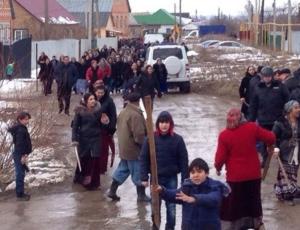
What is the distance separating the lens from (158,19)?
144 m

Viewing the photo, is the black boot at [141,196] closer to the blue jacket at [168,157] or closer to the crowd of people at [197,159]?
the crowd of people at [197,159]

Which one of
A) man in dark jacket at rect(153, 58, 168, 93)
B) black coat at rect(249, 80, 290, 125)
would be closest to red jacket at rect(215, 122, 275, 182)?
black coat at rect(249, 80, 290, 125)

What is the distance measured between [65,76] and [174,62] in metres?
9.08

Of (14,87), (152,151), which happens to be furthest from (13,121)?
(152,151)

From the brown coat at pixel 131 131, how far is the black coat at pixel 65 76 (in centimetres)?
1096

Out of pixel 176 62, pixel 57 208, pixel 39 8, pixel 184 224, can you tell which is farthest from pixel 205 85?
pixel 39 8

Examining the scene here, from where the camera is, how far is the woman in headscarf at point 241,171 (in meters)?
9.39

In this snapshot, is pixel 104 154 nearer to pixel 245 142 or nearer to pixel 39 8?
pixel 245 142

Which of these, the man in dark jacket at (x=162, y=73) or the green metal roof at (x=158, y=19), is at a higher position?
the green metal roof at (x=158, y=19)

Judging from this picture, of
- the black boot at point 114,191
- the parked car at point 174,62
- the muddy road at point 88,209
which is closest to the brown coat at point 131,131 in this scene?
the black boot at point 114,191

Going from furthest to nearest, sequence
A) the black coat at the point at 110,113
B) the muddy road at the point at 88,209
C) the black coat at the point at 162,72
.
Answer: the black coat at the point at 162,72
the black coat at the point at 110,113
the muddy road at the point at 88,209

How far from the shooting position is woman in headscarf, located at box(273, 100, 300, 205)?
1092 cm

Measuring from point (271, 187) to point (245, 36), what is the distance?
232ft

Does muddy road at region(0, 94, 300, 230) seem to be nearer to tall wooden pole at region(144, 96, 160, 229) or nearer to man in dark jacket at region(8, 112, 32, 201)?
man in dark jacket at region(8, 112, 32, 201)
